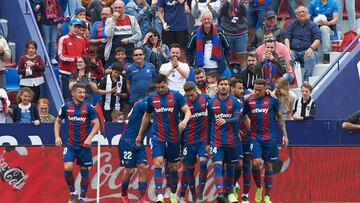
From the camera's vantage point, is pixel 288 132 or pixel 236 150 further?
pixel 288 132

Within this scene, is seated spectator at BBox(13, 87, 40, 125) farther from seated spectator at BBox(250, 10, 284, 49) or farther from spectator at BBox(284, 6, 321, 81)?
spectator at BBox(284, 6, 321, 81)

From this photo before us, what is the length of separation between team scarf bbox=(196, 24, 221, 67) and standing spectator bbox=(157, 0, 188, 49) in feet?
4.27

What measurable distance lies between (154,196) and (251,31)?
572 centimetres

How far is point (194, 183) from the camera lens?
26547 millimetres

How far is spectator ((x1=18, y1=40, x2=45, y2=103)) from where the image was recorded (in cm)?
2945

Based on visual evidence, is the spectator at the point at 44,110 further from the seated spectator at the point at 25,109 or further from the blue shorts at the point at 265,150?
the blue shorts at the point at 265,150

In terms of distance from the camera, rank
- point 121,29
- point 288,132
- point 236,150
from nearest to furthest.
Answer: point 236,150 → point 288,132 → point 121,29

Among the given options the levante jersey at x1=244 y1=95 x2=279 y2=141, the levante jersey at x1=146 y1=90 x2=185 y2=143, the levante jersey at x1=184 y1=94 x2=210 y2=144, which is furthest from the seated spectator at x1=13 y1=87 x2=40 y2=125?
the levante jersey at x1=244 y1=95 x2=279 y2=141

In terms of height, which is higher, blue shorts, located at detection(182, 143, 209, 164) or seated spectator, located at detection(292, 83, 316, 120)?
seated spectator, located at detection(292, 83, 316, 120)

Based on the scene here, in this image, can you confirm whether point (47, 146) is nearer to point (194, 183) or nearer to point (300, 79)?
point (194, 183)

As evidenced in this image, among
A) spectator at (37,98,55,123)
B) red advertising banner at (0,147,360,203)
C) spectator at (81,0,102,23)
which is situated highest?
spectator at (81,0,102,23)

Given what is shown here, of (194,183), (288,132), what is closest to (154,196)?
(194,183)

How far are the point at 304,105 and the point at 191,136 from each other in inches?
120

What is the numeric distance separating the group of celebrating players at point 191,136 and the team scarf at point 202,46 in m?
Answer: 3.03
